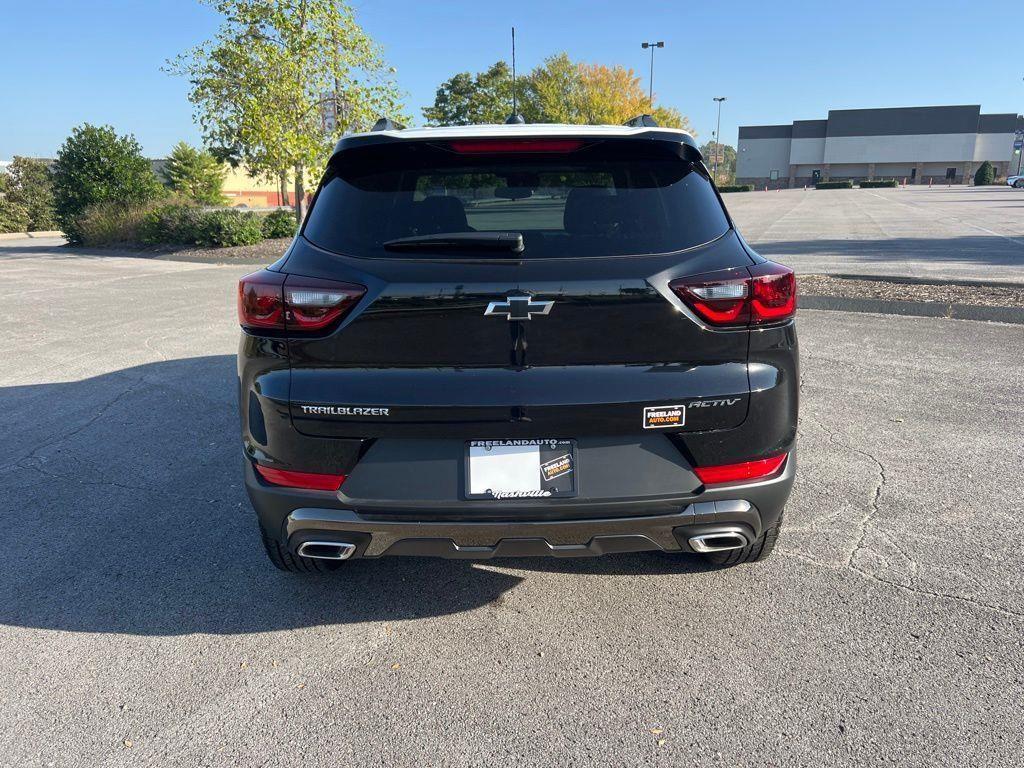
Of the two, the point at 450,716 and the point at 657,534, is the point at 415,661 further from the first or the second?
the point at 657,534

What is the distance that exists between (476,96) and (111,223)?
156 ft

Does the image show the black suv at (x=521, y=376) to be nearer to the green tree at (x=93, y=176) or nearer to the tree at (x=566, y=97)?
the green tree at (x=93, y=176)

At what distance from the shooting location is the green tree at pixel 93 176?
77.4 ft

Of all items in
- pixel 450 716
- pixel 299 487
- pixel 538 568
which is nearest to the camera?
pixel 450 716

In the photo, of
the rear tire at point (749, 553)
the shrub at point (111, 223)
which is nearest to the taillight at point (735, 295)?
the rear tire at point (749, 553)

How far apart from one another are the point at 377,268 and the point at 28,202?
4429cm

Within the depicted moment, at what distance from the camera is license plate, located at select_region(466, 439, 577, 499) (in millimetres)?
2402

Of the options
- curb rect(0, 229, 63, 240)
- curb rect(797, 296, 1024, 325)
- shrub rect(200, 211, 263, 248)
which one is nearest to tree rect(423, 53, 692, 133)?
curb rect(0, 229, 63, 240)

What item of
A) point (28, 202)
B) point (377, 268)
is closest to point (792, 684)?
point (377, 268)

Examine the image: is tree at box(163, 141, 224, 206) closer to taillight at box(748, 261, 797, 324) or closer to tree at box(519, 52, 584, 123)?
tree at box(519, 52, 584, 123)

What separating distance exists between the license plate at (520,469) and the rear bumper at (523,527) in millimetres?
85

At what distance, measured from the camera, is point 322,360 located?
7.93 feet

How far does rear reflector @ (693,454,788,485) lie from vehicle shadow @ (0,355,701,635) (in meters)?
0.85

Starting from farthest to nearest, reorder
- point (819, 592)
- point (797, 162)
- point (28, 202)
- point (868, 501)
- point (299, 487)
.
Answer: point (797, 162)
point (28, 202)
point (868, 501)
point (819, 592)
point (299, 487)
